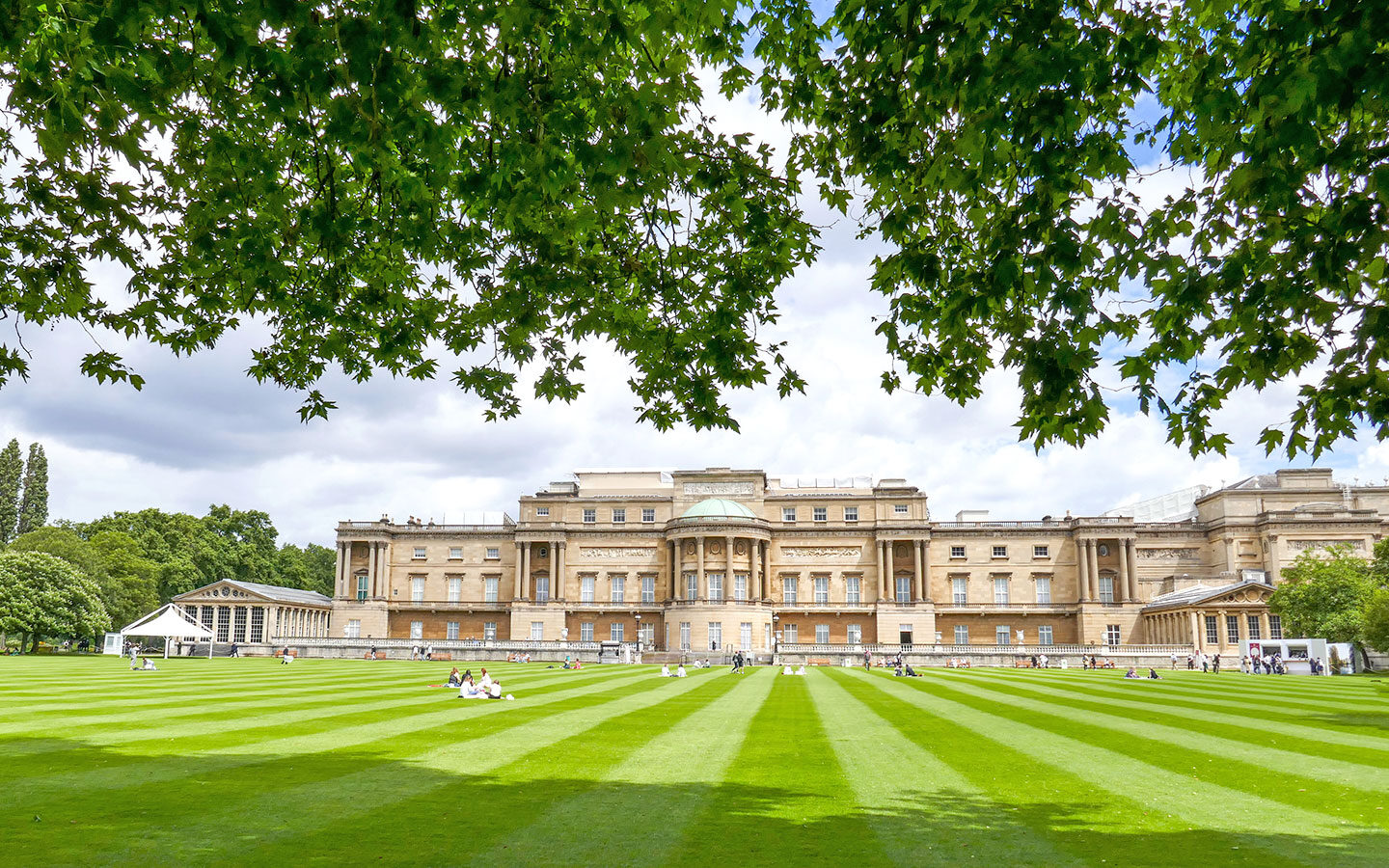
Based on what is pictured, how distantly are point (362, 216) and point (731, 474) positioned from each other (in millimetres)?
72752

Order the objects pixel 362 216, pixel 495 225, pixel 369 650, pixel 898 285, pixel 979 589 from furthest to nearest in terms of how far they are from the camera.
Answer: pixel 979 589 < pixel 369 650 < pixel 362 216 < pixel 495 225 < pixel 898 285

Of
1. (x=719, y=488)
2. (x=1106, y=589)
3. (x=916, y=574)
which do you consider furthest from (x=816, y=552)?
(x=1106, y=589)

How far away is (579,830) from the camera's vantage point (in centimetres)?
862

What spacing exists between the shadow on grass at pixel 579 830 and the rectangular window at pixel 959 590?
7187 cm

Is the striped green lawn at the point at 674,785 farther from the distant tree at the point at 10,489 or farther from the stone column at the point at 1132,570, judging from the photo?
the distant tree at the point at 10,489

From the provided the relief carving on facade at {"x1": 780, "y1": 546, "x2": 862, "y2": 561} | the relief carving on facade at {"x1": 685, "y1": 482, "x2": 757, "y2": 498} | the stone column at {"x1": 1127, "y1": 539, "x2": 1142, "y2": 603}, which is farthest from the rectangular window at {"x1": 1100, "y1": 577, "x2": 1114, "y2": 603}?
the relief carving on facade at {"x1": 685, "y1": 482, "x2": 757, "y2": 498}

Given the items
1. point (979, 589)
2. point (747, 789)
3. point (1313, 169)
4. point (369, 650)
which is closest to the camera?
point (1313, 169)

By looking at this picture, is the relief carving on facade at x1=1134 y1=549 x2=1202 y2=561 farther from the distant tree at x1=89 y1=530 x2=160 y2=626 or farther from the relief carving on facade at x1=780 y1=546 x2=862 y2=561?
the distant tree at x1=89 y1=530 x2=160 y2=626

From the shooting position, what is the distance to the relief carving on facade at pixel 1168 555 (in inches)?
3029

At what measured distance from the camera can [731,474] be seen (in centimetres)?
8219

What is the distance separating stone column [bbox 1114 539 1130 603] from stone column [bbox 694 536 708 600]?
35984 mm

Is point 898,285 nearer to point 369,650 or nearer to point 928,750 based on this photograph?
point 928,750

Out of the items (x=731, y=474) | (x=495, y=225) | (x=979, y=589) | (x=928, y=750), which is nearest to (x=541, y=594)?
(x=731, y=474)

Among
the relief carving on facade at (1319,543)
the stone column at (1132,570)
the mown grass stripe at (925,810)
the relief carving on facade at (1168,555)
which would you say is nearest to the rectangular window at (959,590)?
the stone column at (1132,570)
